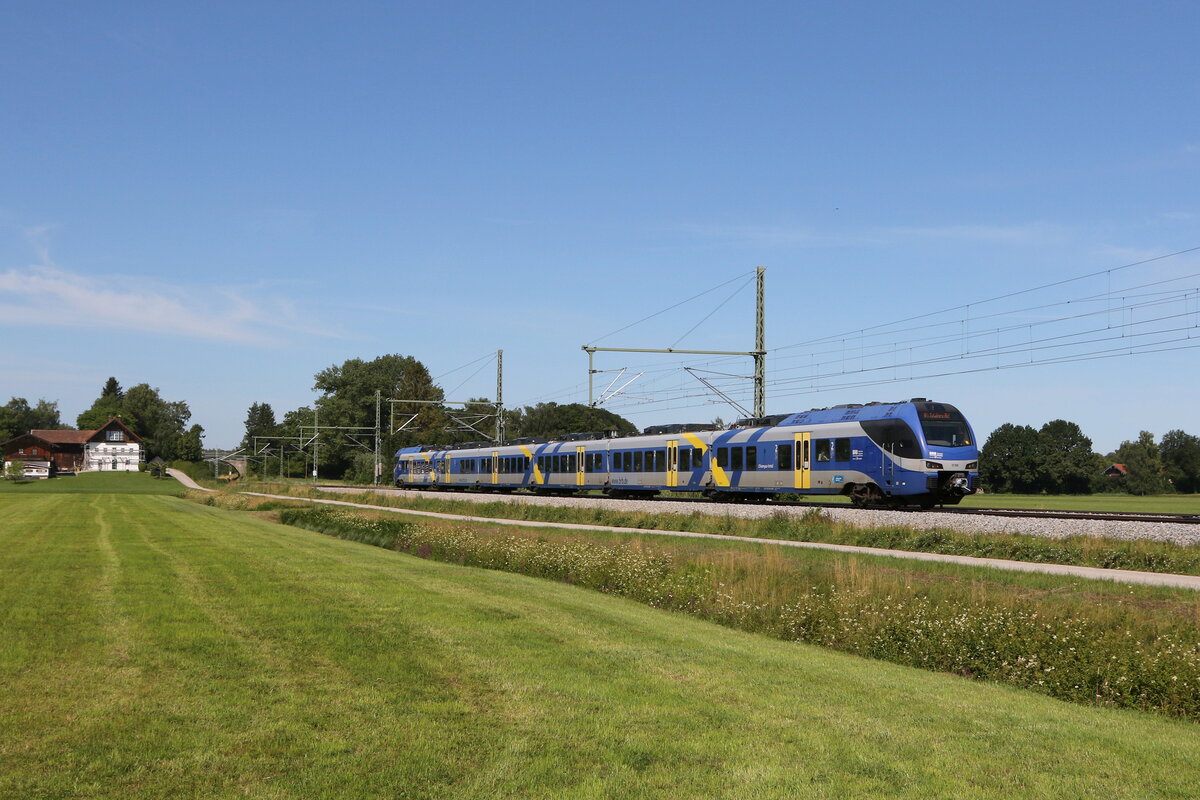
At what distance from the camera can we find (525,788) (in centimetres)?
681

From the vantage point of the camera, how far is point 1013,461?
112 m

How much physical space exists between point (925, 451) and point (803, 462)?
18.4ft

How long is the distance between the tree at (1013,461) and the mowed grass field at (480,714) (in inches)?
4151

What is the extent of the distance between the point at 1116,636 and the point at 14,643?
502 inches

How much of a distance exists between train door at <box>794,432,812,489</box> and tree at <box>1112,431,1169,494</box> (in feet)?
287

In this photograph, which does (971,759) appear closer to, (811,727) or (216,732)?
(811,727)

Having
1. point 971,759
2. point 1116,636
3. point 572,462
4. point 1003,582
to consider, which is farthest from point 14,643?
point 572,462

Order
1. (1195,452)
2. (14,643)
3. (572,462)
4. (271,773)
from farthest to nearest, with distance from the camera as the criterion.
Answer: (1195,452), (572,462), (14,643), (271,773)

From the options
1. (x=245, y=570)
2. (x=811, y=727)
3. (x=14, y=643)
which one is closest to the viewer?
(x=811, y=727)

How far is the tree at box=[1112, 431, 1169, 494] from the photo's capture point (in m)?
110

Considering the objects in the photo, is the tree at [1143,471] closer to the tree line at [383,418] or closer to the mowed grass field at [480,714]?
the tree line at [383,418]

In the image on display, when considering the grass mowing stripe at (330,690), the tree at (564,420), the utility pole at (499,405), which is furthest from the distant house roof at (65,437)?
the grass mowing stripe at (330,690)

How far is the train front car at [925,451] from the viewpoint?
3409 cm

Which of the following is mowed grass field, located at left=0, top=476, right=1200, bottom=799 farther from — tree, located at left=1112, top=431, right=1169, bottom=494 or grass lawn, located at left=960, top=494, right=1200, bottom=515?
tree, located at left=1112, top=431, right=1169, bottom=494
